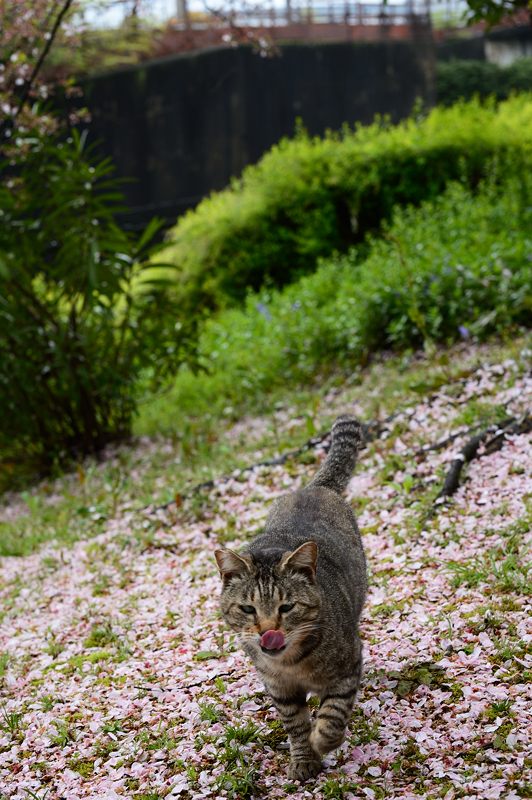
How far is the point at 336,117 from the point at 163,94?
4088mm

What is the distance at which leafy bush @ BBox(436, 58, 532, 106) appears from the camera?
28141 mm

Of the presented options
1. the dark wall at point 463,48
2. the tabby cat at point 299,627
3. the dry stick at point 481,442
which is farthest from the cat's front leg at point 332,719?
the dark wall at point 463,48

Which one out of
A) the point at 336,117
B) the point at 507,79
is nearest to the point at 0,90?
the point at 336,117

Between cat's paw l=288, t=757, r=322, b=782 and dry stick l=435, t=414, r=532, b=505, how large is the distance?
102 inches

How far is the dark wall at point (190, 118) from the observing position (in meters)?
20.8

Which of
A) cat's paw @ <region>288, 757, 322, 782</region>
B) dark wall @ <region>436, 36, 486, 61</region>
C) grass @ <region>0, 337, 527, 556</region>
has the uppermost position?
dark wall @ <region>436, 36, 486, 61</region>

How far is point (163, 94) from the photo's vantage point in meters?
21.1

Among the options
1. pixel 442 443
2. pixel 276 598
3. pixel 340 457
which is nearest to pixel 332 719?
pixel 276 598

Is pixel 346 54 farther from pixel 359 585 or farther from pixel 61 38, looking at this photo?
pixel 359 585

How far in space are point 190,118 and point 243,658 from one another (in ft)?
58.6

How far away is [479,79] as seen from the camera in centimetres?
2859

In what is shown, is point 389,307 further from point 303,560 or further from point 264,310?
point 303,560

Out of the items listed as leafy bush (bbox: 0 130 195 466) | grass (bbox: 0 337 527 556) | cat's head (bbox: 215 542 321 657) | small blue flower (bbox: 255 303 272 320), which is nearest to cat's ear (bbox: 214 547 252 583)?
cat's head (bbox: 215 542 321 657)

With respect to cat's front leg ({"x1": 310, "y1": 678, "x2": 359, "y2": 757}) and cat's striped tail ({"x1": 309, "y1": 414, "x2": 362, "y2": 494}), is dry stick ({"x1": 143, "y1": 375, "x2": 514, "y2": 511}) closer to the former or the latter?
cat's striped tail ({"x1": 309, "y1": 414, "x2": 362, "y2": 494})
